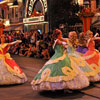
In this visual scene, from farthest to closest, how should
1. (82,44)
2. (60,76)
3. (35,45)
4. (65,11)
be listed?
1. (65,11)
2. (35,45)
3. (82,44)
4. (60,76)

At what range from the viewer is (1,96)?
7113 millimetres

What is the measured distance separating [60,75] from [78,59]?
1.31 m

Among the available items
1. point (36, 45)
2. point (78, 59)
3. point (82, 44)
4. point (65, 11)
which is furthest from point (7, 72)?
point (65, 11)

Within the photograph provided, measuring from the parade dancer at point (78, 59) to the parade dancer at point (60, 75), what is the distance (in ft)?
1.54

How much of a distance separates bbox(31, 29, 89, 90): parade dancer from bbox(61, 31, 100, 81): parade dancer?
470mm

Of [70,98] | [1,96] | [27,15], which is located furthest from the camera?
[27,15]

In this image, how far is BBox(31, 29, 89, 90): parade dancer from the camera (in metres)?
6.66

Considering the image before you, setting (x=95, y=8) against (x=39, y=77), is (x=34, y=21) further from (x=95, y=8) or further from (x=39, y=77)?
(x=39, y=77)

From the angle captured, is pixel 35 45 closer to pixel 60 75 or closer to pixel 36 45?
pixel 36 45

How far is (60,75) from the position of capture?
6734 mm

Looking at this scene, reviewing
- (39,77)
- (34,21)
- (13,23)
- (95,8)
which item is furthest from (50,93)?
(13,23)

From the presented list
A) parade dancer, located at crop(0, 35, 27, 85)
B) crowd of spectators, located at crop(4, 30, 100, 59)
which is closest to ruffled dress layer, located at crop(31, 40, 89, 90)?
parade dancer, located at crop(0, 35, 27, 85)

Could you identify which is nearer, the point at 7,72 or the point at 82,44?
the point at 7,72

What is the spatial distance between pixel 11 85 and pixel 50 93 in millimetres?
1717
